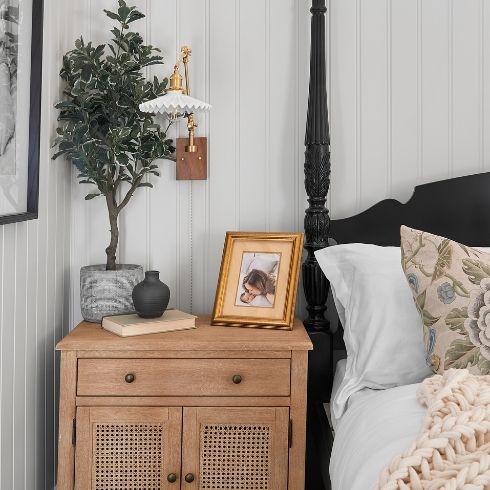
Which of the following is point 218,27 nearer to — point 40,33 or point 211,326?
point 40,33

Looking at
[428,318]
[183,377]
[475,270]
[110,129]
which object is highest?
[110,129]

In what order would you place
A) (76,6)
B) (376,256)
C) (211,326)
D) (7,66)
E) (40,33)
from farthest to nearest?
(76,6) → (211,326) → (376,256) → (40,33) → (7,66)

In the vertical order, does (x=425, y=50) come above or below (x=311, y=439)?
above

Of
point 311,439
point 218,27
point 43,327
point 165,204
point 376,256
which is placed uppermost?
point 218,27

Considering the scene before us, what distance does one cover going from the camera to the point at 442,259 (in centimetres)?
153

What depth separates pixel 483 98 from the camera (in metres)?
2.16

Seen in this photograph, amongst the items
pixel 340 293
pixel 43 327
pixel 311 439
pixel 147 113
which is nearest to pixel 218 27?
pixel 147 113

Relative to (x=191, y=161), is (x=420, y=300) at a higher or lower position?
lower

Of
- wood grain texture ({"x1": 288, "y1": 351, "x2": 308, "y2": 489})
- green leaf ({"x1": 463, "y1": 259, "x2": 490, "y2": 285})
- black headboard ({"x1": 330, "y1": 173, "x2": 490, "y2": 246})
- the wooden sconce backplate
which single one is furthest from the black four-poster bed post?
green leaf ({"x1": 463, "y1": 259, "x2": 490, "y2": 285})

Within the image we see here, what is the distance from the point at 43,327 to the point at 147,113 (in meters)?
0.77

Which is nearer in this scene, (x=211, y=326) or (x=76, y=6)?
(x=211, y=326)

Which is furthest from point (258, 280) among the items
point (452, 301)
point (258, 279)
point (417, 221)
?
point (452, 301)

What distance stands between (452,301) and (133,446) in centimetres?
96

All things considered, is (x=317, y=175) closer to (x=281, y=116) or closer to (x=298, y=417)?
(x=281, y=116)
